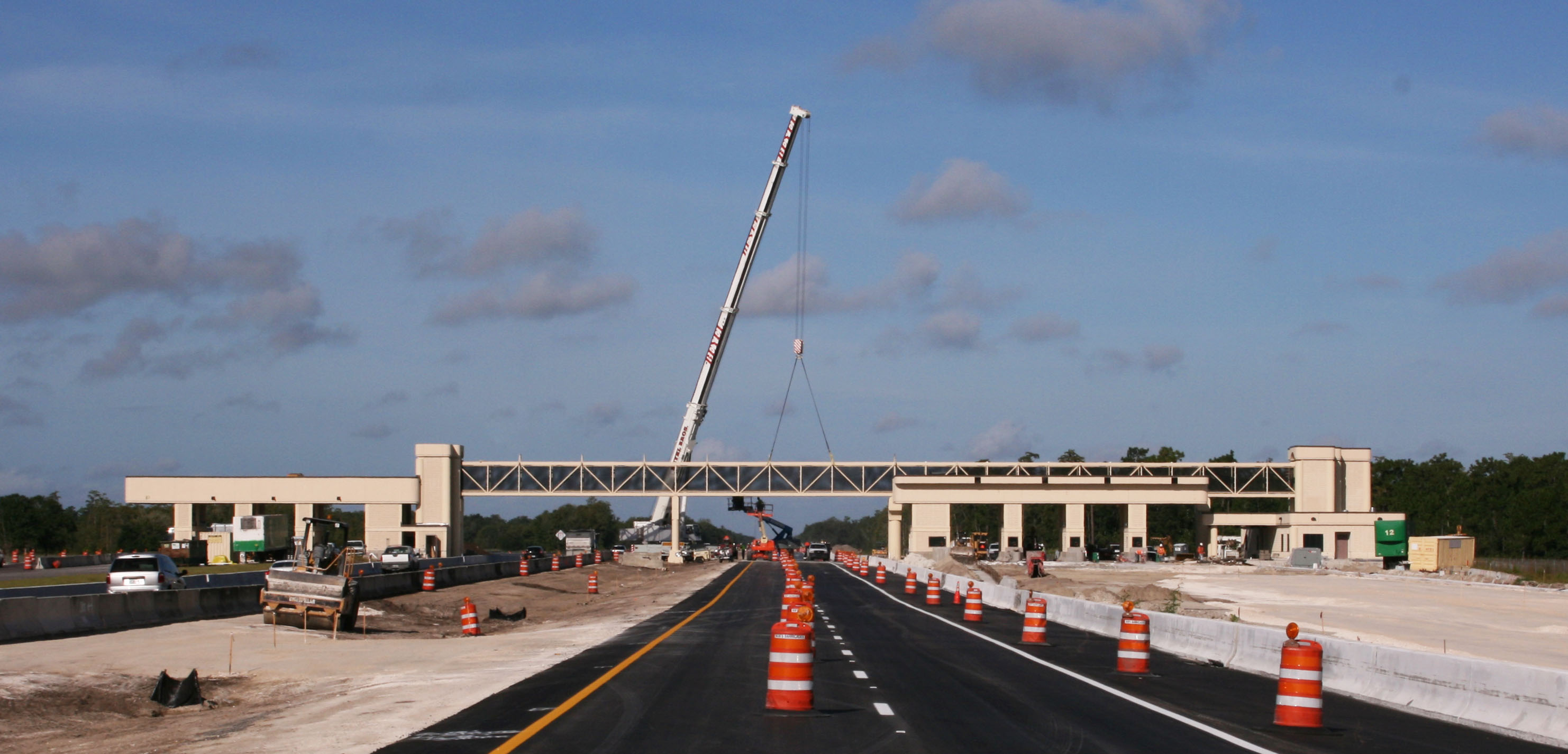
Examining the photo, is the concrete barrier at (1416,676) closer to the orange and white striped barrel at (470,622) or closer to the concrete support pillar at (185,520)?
the orange and white striped barrel at (470,622)

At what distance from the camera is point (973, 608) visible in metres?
37.9

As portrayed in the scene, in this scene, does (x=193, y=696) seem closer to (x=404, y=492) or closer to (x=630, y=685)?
(x=630, y=685)

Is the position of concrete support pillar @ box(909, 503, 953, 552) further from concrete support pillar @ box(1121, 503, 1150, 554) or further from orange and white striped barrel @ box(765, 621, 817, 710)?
orange and white striped barrel @ box(765, 621, 817, 710)

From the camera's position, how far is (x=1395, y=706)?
1836cm

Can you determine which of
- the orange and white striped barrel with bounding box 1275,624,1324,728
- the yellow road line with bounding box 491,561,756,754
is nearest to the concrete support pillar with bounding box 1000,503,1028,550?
the yellow road line with bounding box 491,561,756,754

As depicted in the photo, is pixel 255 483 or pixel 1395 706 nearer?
pixel 1395 706

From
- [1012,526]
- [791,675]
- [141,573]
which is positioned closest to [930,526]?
[1012,526]

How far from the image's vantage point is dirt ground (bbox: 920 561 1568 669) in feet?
121

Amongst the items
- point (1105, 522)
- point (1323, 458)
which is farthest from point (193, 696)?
point (1105, 522)

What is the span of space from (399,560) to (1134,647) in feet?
182

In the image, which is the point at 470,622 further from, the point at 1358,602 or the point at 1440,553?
the point at 1440,553

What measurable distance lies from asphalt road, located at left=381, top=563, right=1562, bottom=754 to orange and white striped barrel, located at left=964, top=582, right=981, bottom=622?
354 inches

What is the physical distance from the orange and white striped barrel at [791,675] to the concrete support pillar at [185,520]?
9696 centimetres

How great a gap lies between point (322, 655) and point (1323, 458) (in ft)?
309
